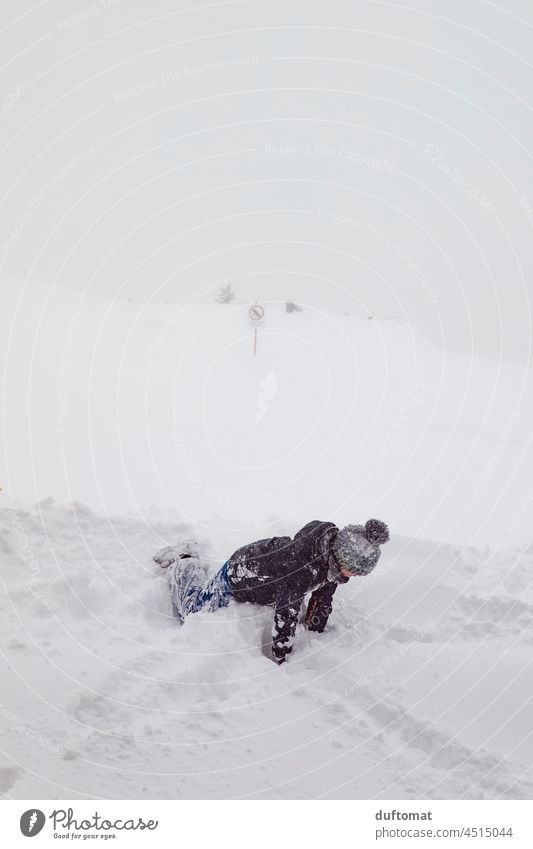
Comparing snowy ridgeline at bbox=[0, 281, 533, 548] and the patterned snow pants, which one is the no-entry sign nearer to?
snowy ridgeline at bbox=[0, 281, 533, 548]

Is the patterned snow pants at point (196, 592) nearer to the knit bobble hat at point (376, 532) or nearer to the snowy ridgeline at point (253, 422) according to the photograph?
the knit bobble hat at point (376, 532)

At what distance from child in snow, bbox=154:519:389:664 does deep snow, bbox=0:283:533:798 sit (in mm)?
152

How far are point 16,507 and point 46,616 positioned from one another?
238cm

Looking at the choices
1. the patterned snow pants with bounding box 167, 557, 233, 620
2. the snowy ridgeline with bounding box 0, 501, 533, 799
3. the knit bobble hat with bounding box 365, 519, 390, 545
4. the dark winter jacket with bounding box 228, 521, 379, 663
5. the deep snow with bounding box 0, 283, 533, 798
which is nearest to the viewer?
the snowy ridgeline with bounding box 0, 501, 533, 799

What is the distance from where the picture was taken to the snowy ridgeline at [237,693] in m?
2.70

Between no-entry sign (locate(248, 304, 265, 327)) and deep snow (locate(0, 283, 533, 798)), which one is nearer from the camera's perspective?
deep snow (locate(0, 283, 533, 798))

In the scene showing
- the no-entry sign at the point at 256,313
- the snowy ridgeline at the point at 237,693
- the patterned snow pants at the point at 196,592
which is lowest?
the snowy ridgeline at the point at 237,693

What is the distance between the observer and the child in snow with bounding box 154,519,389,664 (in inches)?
141

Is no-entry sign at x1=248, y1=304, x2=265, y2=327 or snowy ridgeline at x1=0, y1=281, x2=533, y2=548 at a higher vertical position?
no-entry sign at x1=248, y1=304, x2=265, y2=327

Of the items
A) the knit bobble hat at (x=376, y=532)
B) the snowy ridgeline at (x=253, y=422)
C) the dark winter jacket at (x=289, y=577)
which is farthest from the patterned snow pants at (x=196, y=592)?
the snowy ridgeline at (x=253, y=422)

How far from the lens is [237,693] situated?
10.8 ft

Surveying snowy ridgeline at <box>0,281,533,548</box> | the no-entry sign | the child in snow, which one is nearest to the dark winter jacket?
the child in snow

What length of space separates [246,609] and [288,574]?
24.0 inches
